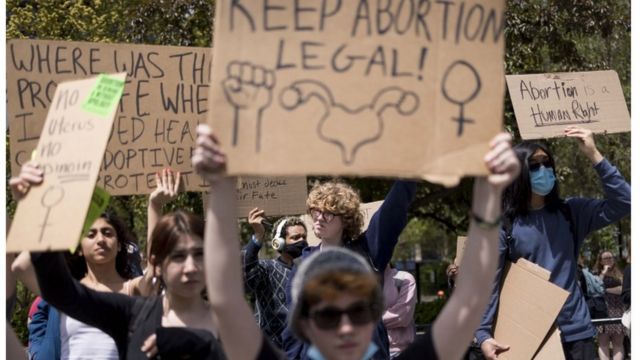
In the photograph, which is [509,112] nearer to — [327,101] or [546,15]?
[546,15]

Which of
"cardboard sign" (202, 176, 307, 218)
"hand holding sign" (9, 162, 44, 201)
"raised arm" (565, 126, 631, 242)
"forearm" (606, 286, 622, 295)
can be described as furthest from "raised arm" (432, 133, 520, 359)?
"forearm" (606, 286, 622, 295)

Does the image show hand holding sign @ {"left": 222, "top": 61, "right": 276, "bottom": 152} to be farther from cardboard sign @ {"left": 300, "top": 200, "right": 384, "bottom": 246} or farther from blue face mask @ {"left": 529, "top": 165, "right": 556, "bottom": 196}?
cardboard sign @ {"left": 300, "top": 200, "right": 384, "bottom": 246}

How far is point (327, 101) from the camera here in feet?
10.6

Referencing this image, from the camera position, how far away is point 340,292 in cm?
320

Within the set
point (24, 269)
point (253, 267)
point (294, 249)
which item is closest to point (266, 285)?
point (253, 267)

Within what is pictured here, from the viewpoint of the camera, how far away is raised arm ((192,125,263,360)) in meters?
3.07

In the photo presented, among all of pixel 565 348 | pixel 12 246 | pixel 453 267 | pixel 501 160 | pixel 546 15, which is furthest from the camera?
pixel 546 15

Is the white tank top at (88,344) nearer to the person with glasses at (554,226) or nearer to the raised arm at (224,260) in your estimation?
the raised arm at (224,260)

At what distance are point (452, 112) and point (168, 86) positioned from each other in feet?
9.56

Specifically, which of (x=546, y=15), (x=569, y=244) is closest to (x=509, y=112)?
(x=546, y=15)

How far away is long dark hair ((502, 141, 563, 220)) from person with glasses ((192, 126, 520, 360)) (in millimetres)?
2609

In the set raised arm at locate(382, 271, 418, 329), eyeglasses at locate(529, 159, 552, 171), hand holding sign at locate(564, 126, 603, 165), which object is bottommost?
raised arm at locate(382, 271, 418, 329)

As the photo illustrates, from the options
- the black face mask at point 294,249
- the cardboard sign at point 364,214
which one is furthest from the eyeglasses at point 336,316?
the cardboard sign at point 364,214

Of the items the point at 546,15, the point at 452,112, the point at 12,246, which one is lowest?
the point at 12,246
